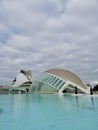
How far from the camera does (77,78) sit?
4497 centimetres

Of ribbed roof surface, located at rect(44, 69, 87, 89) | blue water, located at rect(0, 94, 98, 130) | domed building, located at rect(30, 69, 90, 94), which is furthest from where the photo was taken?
ribbed roof surface, located at rect(44, 69, 87, 89)

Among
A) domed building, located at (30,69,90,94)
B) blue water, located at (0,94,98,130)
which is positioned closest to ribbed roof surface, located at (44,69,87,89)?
domed building, located at (30,69,90,94)

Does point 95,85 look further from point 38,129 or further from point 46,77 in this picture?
point 38,129

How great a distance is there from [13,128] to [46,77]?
1445 inches

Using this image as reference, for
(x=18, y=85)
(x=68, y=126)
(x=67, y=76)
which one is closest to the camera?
(x=68, y=126)

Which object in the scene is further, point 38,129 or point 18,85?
point 18,85

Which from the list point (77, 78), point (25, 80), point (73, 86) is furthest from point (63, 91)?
point (25, 80)

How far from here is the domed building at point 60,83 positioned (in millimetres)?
40844

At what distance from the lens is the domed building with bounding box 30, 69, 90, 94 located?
4084 cm

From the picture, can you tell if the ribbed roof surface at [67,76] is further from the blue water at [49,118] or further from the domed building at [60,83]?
the blue water at [49,118]

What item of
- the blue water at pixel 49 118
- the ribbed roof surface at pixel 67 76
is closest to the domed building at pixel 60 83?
the ribbed roof surface at pixel 67 76

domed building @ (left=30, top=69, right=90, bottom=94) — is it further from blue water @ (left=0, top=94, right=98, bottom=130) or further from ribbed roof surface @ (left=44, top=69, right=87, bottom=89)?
blue water @ (left=0, top=94, right=98, bottom=130)

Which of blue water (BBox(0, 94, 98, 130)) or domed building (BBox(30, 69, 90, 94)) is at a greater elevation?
domed building (BBox(30, 69, 90, 94))

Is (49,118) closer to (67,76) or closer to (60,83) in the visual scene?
(60,83)
